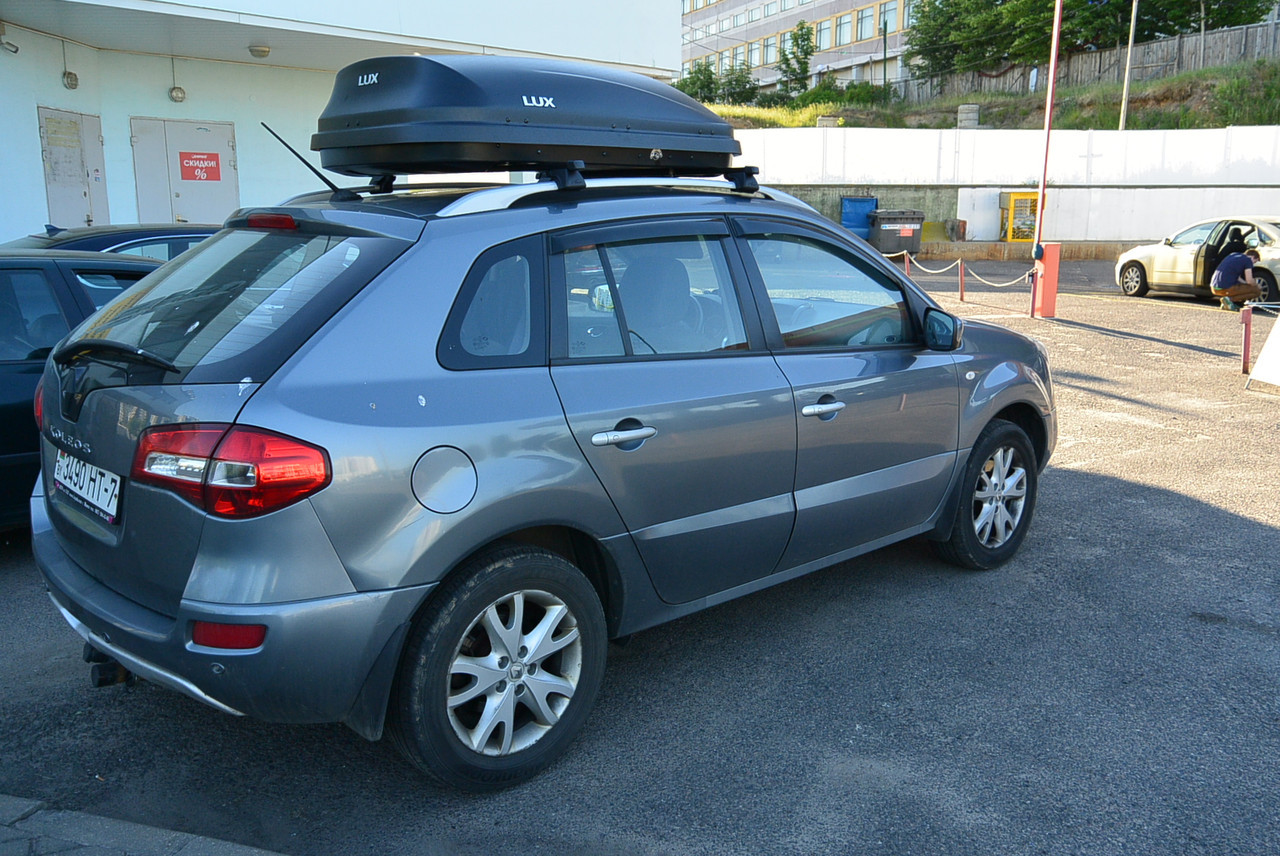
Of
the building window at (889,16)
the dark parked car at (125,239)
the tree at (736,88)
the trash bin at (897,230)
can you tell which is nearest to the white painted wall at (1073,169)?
the trash bin at (897,230)

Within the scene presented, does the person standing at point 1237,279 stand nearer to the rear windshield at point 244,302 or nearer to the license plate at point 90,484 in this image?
the rear windshield at point 244,302

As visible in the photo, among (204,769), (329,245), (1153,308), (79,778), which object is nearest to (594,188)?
(329,245)

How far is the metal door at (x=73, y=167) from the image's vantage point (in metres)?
12.5

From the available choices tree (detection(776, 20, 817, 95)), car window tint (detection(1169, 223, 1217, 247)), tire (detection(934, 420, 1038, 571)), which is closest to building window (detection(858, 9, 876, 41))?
tree (detection(776, 20, 817, 95))

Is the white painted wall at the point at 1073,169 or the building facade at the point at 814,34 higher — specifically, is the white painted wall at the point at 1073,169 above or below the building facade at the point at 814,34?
below

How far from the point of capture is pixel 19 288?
5.02m

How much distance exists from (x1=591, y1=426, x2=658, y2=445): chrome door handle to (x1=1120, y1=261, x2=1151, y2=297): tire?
1710 centimetres

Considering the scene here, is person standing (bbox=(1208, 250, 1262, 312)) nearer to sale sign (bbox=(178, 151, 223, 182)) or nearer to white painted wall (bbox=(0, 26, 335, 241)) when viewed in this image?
white painted wall (bbox=(0, 26, 335, 241))

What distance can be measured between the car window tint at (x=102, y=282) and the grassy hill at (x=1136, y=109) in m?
35.4

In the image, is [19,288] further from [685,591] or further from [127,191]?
[127,191]

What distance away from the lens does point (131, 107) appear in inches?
536

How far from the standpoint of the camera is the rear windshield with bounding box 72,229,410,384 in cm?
280

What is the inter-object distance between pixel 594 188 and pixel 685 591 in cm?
146

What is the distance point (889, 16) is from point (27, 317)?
74.2m
